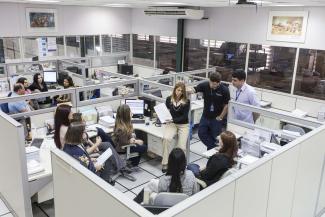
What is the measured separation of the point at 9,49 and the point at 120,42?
3.25 meters

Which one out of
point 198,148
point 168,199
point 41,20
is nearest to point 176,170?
point 168,199

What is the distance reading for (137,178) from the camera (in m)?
4.51

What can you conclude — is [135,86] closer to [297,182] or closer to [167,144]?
[167,144]

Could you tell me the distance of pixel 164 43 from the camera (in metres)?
9.09

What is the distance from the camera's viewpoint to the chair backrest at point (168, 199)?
235 cm

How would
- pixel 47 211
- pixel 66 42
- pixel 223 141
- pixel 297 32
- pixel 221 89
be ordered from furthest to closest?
1. pixel 66 42
2. pixel 297 32
3. pixel 221 89
4. pixel 47 211
5. pixel 223 141

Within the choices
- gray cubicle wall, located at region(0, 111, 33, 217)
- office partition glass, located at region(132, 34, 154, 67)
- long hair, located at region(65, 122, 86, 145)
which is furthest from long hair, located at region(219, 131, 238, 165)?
office partition glass, located at region(132, 34, 154, 67)

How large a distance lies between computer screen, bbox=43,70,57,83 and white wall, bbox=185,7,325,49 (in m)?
3.51

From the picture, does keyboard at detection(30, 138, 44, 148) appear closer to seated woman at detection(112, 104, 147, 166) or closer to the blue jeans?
seated woman at detection(112, 104, 147, 166)

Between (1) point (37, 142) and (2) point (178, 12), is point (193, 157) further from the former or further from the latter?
(2) point (178, 12)

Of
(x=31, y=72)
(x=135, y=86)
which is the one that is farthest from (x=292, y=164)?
(x=31, y=72)

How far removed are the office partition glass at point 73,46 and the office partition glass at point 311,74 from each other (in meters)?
6.06

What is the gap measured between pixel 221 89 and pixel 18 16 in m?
5.79

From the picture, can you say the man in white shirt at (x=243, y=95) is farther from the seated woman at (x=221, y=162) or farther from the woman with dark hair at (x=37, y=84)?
the woman with dark hair at (x=37, y=84)
